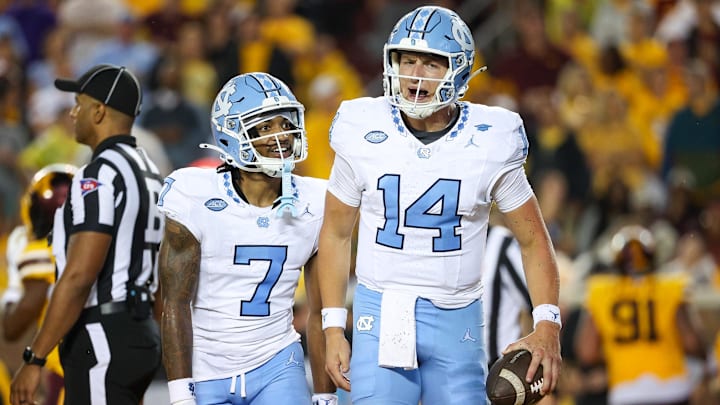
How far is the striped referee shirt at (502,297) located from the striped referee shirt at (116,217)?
1.67m

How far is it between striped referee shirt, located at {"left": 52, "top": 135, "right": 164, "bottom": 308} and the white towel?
4.58ft

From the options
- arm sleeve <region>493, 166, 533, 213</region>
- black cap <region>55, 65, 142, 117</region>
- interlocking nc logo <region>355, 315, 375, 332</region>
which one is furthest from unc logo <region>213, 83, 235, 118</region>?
arm sleeve <region>493, 166, 533, 213</region>

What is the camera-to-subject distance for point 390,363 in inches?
191

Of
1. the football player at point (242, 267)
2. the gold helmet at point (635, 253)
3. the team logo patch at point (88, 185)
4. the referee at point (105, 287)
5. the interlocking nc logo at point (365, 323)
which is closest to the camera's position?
the interlocking nc logo at point (365, 323)

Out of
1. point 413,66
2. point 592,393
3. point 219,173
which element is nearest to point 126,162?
point 219,173

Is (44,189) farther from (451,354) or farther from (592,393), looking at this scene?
(592,393)

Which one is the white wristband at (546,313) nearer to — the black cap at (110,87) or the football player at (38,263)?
the black cap at (110,87)

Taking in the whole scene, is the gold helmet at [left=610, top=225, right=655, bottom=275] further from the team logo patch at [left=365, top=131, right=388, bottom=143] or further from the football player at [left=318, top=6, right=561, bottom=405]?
the team logo patch at [left=365, top=131, right=388, bottom=143]

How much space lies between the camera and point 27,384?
571 cm

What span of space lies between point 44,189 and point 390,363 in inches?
96.5

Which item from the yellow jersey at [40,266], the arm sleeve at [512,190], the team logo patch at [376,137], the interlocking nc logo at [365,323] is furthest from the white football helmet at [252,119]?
the yellow jersey at [40,266]

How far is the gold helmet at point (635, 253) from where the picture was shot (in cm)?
883

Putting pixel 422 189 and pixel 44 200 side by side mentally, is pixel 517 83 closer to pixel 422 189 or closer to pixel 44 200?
pixel 44 200

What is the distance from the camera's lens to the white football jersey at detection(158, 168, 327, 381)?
5211 millimetres
